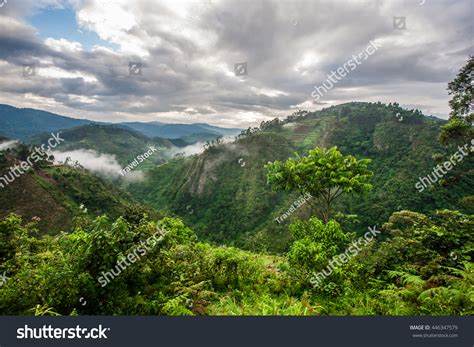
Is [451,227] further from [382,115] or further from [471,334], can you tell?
[382,115]

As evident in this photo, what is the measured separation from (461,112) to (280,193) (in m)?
75.1

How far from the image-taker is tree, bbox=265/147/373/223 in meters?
11.6

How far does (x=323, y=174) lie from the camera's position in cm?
1168

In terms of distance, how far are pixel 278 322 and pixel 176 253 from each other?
357 centimetres

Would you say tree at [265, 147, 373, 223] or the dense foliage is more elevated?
tree at [265, 147, 373, 223]

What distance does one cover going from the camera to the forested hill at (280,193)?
190 feet

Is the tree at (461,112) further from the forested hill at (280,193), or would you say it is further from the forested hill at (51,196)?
the forested hill at (280,193)

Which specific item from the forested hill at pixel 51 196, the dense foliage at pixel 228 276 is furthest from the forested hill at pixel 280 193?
the dense foliage at pixel 228 276

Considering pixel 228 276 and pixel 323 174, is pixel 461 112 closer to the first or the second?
pixel 323 174

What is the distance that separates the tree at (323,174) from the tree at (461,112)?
444 centimetres

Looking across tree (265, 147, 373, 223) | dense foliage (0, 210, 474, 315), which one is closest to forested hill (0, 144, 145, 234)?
tree (265, 147, 373, 223)

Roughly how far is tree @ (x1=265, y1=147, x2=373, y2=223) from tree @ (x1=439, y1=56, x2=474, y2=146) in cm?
444

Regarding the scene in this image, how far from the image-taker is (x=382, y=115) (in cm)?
11788

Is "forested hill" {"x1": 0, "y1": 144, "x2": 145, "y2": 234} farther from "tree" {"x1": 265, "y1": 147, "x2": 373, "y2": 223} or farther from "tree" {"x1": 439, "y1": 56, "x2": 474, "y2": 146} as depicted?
"tree" {"x1": 439, "y1": 56, "x2": 474, "y2": 146}
